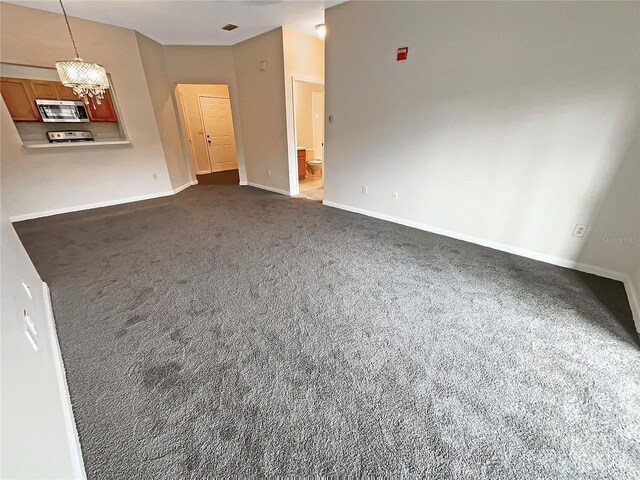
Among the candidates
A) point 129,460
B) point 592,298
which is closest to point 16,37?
point 129,460

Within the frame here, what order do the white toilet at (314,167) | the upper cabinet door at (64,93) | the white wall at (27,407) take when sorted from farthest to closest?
1. the white toilet at (314,167)
2. the upper cabinet door at (64,93)
3. the white wall at (27,407)

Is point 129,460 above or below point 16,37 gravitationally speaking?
below

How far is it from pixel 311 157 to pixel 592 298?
615cm

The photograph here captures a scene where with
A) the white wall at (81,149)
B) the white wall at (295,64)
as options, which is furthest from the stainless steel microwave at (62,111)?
the white wall at (295,64)

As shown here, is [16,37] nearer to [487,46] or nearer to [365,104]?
Result: [365,104]

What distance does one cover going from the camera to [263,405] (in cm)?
124

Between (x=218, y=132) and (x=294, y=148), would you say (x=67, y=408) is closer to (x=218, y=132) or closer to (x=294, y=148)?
(x=294, y=148)

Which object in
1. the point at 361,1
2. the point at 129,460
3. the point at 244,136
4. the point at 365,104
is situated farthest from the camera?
the point at 244,136

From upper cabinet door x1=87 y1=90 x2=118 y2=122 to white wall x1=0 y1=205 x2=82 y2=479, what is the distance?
3838 mm

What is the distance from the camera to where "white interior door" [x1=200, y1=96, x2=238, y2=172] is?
6.79 meters

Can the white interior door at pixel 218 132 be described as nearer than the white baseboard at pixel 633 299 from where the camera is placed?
No

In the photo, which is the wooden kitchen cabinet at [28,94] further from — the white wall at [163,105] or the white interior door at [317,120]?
the white interior door at [317,120]

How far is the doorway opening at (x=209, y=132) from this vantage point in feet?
21.3

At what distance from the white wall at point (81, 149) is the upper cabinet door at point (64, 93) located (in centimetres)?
25
